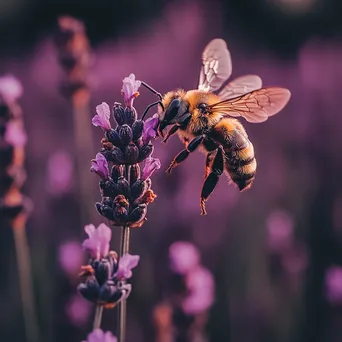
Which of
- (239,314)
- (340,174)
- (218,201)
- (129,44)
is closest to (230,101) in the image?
(239,314)

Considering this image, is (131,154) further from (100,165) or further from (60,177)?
(60,177)

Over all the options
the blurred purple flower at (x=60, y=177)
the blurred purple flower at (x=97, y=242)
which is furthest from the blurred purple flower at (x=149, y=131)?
the blurred purple flower at (x=60, y=177)

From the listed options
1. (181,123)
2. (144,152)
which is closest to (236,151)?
(181,123)

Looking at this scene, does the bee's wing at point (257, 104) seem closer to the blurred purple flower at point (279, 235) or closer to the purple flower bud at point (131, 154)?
the purple flower bud at point (131, 154)

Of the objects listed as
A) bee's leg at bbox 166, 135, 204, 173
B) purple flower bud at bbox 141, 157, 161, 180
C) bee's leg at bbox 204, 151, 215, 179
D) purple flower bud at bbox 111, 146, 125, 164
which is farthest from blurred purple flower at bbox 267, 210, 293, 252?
purple flower bud at bbox 111, 146, 125, 164

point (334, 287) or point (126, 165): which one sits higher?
point (126, 165)

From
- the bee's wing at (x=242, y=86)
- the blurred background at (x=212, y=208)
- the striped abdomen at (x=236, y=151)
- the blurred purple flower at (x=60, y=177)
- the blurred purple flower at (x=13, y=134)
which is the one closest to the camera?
the striped abdomen at (x=236, y=151)
